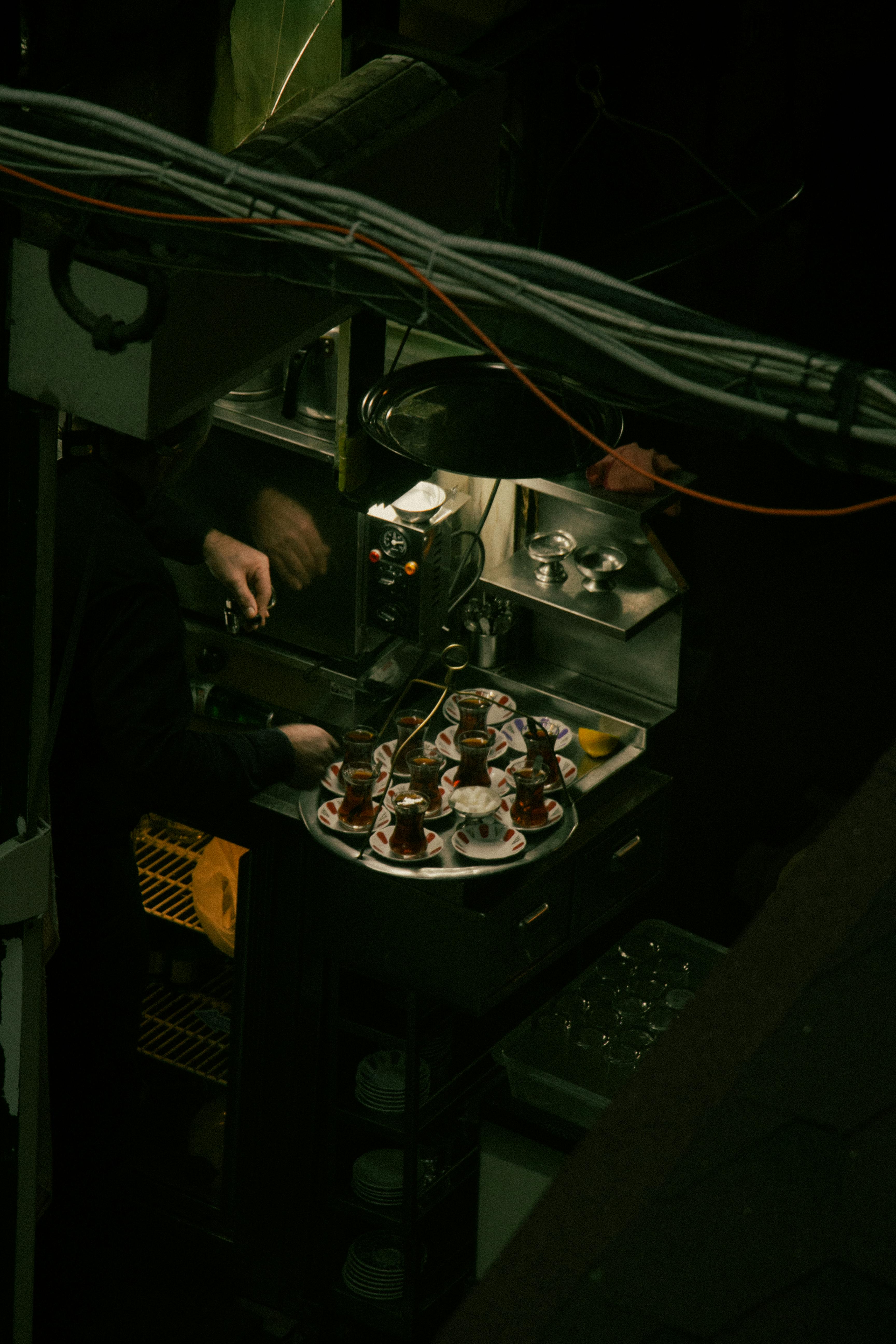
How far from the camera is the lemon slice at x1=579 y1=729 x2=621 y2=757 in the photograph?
443 centimetres

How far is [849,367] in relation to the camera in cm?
174

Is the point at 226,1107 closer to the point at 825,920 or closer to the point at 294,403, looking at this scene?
the point at 294,403

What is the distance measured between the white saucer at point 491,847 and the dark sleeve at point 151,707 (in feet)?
1.96

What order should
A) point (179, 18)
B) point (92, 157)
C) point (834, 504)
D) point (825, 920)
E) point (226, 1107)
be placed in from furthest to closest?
point (834, 504), point (226, 1107), point (179, 18), point (92, 157), point (825, 920)

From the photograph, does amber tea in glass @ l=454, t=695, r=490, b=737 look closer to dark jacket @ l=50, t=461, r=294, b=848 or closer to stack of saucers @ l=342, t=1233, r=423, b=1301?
dark jacket @ l=50, t=461, r=294, b=848

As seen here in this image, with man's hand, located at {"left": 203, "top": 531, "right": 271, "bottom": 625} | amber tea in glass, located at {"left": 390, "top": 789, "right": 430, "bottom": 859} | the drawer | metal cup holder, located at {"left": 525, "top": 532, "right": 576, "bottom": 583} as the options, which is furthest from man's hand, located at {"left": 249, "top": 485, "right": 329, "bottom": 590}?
the drawer

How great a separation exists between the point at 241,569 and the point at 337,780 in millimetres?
656

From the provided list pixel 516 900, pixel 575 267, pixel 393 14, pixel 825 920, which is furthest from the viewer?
pixel 516 900

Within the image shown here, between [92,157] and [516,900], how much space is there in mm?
2388

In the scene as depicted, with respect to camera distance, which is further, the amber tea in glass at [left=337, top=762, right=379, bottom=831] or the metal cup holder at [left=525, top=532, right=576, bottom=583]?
the metal cup holder at [left=525, top=532, right=576, bottom=583]

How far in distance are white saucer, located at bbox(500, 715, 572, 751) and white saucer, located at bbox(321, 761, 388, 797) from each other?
1.29ft

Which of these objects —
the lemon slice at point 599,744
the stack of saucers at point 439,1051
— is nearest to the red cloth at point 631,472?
the lemon slice at point 599,744

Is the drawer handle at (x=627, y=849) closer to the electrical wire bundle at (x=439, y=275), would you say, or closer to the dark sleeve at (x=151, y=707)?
the dark sleeve at (x=151, y=707)

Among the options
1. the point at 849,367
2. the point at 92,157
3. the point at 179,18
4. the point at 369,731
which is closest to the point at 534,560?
the point at 369,731
